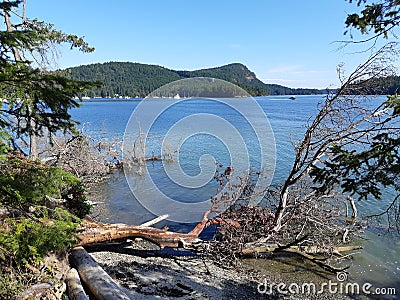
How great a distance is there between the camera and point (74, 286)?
6.26 meters

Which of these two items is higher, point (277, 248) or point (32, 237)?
point (32, 237)

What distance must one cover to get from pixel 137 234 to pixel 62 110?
6588mm

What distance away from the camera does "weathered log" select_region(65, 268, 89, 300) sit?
19.6ft

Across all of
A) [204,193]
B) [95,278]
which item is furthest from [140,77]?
[95,278]

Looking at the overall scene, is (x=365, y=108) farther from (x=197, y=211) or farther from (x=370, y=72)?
(x=197, y=211)

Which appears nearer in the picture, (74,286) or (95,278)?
(74,286)

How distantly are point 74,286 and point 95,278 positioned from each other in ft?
1.51

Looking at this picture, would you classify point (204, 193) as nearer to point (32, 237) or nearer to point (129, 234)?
point (129, 234)

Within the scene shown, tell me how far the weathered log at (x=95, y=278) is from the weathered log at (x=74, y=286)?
0.60 ft

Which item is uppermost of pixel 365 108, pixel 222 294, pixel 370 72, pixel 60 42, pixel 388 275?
pixel 60 42

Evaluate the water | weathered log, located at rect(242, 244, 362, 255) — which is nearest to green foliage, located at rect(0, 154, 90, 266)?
weathered log, located at rect(242, 244, 362, 255)

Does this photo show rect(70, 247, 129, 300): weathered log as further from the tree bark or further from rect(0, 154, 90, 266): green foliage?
the tree bark

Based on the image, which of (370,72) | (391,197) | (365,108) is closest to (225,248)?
(365,108)

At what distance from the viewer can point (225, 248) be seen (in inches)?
419
